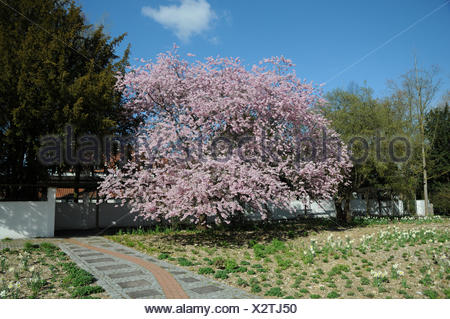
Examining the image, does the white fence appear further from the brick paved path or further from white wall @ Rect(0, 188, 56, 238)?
the brick paved path

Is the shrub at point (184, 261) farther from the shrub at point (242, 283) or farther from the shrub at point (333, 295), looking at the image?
the shrub at point (333, 295)

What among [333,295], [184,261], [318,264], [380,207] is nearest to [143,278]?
[184,261]

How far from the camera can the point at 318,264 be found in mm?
8461

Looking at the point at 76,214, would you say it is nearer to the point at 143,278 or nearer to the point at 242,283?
the point at 143,278

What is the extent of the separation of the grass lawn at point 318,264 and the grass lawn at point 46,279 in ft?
8.62

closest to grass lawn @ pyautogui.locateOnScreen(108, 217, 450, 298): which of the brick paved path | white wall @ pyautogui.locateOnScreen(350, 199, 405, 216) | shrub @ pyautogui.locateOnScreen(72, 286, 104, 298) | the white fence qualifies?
the brick paved path

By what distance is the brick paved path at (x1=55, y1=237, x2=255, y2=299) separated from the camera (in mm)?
6015

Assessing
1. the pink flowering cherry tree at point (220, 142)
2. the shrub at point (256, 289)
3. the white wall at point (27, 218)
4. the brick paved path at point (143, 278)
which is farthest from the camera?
the white wall at point (27, 218)

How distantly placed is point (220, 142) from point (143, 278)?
655cm

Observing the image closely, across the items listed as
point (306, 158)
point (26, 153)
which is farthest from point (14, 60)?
point (306, 158)

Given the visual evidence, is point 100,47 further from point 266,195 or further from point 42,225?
point 266,195

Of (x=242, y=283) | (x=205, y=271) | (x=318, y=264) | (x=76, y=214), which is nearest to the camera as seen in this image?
(x=242, y=283)

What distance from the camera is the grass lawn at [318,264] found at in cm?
631

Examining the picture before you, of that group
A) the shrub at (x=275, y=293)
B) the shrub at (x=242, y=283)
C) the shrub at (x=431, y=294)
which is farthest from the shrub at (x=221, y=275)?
the shrub at (x=431, y=294)
